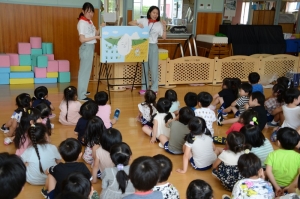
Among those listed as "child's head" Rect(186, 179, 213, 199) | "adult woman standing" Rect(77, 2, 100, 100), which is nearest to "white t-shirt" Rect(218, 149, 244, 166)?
"child's head" Rect(186, 179, 213, 199)

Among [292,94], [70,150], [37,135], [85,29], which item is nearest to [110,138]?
[70,150]

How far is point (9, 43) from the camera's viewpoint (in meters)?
6.29

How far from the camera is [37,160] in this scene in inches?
108

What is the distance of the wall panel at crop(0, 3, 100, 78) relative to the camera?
6214 millimetres

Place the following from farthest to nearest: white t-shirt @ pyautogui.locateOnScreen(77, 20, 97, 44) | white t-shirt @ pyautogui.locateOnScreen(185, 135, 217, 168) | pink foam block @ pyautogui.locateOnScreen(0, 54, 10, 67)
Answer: pink foam block @ pyautogui.locateOnScreen(0, 54, 10, 67), white t-shirt @ pyautogui.locateOnScreen(77, 20, 97, 44), white t-shirt @ pyautogui.locateOnScreen(185, 135, 217, 168)

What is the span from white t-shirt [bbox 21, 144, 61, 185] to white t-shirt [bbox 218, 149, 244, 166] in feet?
4.52

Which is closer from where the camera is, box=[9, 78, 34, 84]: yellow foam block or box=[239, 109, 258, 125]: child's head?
box=[239, 109, 258, 125]: child's head

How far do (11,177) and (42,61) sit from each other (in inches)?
191

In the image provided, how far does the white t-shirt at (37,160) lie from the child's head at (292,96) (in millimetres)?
2587

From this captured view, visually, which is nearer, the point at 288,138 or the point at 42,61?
the point at 288,138

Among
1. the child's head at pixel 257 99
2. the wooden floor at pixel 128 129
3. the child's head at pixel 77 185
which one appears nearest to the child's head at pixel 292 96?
the child's head at pixel 257 99

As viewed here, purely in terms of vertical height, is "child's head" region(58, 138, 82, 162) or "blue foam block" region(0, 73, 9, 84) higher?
"child's head" region(58, 138, 82, 162)

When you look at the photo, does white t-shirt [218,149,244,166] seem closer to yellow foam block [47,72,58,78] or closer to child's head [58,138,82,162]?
child's head [58,138,82,162]

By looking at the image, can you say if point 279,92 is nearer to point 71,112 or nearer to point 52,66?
point 71,112
